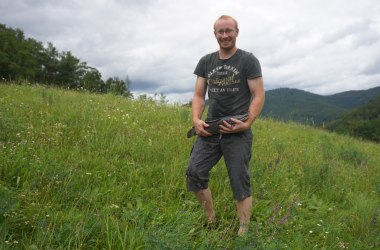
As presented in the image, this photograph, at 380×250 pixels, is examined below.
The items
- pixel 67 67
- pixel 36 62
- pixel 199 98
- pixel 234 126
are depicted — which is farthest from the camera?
pixel 67 67

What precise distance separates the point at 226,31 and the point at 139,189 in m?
2.26

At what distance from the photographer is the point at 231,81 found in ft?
13.6

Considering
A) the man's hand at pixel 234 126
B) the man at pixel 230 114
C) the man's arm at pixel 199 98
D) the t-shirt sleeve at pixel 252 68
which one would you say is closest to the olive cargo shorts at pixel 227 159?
the man at pixel 230 114

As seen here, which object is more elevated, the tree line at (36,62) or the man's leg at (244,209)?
the tree line at (36,62)

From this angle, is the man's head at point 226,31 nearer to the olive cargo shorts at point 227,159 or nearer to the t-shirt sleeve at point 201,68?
the t-shirt sleeve at point 201,68

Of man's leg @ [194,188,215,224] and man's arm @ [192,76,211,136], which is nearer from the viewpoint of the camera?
man's leg @ [194,188,215,224]

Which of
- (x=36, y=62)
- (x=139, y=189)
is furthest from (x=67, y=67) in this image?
(x=139, y=189)

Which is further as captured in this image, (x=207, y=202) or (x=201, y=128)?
(x=207, y=202)

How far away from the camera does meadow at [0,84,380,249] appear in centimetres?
336

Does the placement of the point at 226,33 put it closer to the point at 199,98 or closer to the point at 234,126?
the point at 199,98

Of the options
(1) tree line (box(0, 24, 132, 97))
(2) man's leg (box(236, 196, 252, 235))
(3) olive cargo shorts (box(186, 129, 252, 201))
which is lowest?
(2) man's leg (box(236, 196, 252, 235))

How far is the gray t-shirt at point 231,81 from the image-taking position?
4.10 m

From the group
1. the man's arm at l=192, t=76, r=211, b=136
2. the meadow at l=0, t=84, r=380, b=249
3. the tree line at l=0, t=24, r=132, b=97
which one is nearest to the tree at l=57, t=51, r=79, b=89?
the tree line at l=0, t=24, r=132, b=97

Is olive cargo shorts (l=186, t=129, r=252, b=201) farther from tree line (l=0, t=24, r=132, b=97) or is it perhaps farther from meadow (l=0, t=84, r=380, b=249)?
tree line (l=0, t=24, r=132, b=97)
